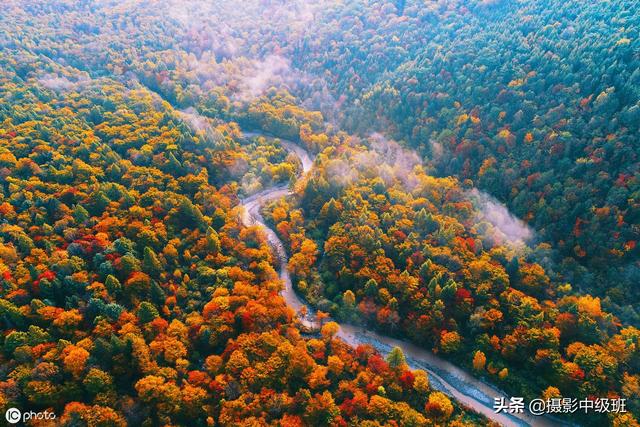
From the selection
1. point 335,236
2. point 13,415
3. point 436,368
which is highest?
point 335,236

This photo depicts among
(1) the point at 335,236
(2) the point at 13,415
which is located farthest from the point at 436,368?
(2) the point at 13,415

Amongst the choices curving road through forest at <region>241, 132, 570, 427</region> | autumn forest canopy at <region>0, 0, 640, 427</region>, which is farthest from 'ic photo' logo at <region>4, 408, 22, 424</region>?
curving road through forest at <region>241, 132, 570, 427</region>

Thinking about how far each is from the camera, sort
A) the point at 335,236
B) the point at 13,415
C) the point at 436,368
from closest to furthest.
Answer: the point at 13,415
the point at 436,368
the point at 335,236

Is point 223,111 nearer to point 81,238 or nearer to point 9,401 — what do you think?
point 81,238

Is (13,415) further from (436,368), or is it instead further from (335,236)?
(436,368)

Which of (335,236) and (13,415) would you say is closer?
(13,415)

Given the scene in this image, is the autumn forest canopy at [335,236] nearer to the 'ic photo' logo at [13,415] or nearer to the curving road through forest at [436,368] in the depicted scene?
the curving road through forest at [436,368]

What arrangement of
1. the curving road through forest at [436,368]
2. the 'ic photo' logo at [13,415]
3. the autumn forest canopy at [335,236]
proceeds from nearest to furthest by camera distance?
the 'ic photo' logo at [13,415] → the autumn forest canopy at [335,236] → the curving road through forest at [436,368]

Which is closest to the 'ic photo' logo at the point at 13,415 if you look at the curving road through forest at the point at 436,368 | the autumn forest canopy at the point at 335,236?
the autumn forest canopy at the point at 335,236
